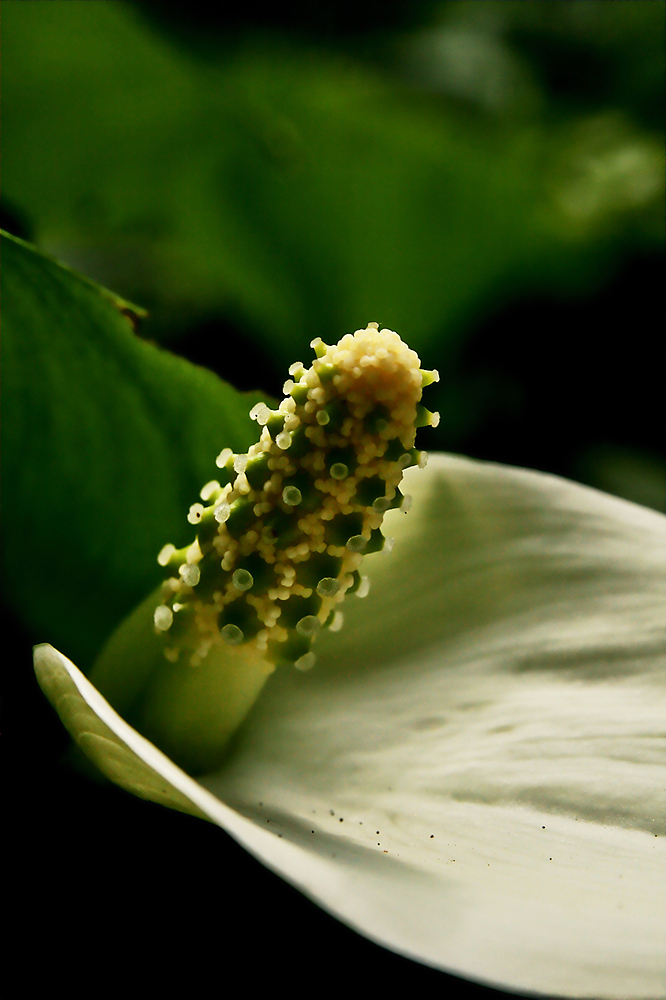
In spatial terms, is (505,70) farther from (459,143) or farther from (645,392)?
(645,392)

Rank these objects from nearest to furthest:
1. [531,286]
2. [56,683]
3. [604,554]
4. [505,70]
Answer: [56,683]
[604,554]
[531,286]
[505,70]

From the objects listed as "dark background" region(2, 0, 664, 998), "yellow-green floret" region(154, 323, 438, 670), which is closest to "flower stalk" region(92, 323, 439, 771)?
"yellow-green floret" region(154, 323, 438, 670)

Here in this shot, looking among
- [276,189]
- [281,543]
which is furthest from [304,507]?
[276,189]

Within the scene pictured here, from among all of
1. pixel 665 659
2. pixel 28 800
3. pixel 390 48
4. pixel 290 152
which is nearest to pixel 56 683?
pixel 28 800

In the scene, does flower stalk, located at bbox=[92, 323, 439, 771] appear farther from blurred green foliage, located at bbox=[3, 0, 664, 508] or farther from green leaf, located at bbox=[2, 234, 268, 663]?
blurred green foliage, located at bbox=[3, 0, 664, 508]

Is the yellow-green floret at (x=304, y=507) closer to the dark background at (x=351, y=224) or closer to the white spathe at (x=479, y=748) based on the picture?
the white spathe at (x=479, y=748)

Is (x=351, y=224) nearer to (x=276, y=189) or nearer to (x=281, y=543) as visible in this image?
(x=276, y=189)

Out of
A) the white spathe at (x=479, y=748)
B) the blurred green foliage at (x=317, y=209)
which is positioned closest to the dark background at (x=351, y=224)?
the blurred green foliage at (x=317, y=209)
